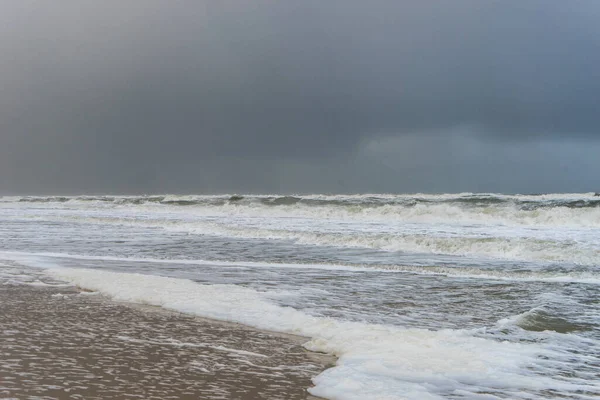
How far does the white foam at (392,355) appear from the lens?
14.2 ft

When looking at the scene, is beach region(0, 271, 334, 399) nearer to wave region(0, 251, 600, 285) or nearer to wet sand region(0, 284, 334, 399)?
wet sand region(0, 284, 334, 399)

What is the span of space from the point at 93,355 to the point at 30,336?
109 cm

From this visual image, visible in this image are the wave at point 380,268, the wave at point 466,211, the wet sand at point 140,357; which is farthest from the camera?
the wave at point 466,211

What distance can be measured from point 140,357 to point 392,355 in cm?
217

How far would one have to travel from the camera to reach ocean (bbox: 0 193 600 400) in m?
4.72

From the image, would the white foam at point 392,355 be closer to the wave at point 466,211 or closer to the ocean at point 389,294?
the ocean at point 389,294

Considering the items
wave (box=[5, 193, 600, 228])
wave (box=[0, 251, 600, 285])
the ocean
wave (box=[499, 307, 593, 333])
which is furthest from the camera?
wave (box=[5, 193, 600, 228])

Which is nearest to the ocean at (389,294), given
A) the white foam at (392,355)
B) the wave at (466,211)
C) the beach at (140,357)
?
the white foam at (392,355)

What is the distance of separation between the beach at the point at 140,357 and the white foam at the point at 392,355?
26 cm

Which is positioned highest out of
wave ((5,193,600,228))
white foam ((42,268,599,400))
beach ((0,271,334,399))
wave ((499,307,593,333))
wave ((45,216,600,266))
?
wave ((5,193,600,228))

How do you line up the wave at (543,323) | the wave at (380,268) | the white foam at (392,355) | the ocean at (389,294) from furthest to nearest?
the wave at (380,268)
the wave at (543,323)
the ocean at (389,294)
the white foam at (392,355)

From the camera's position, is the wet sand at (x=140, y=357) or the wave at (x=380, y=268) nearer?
the wet sand at (x=140, y=357)

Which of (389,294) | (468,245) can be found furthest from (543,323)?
(468,245)

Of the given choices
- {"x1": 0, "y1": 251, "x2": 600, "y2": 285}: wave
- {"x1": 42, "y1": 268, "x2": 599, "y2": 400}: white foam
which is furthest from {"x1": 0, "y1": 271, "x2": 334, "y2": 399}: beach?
{"x1": 0, "y1": 251, "x2": 600, "y2": 285}: wave
